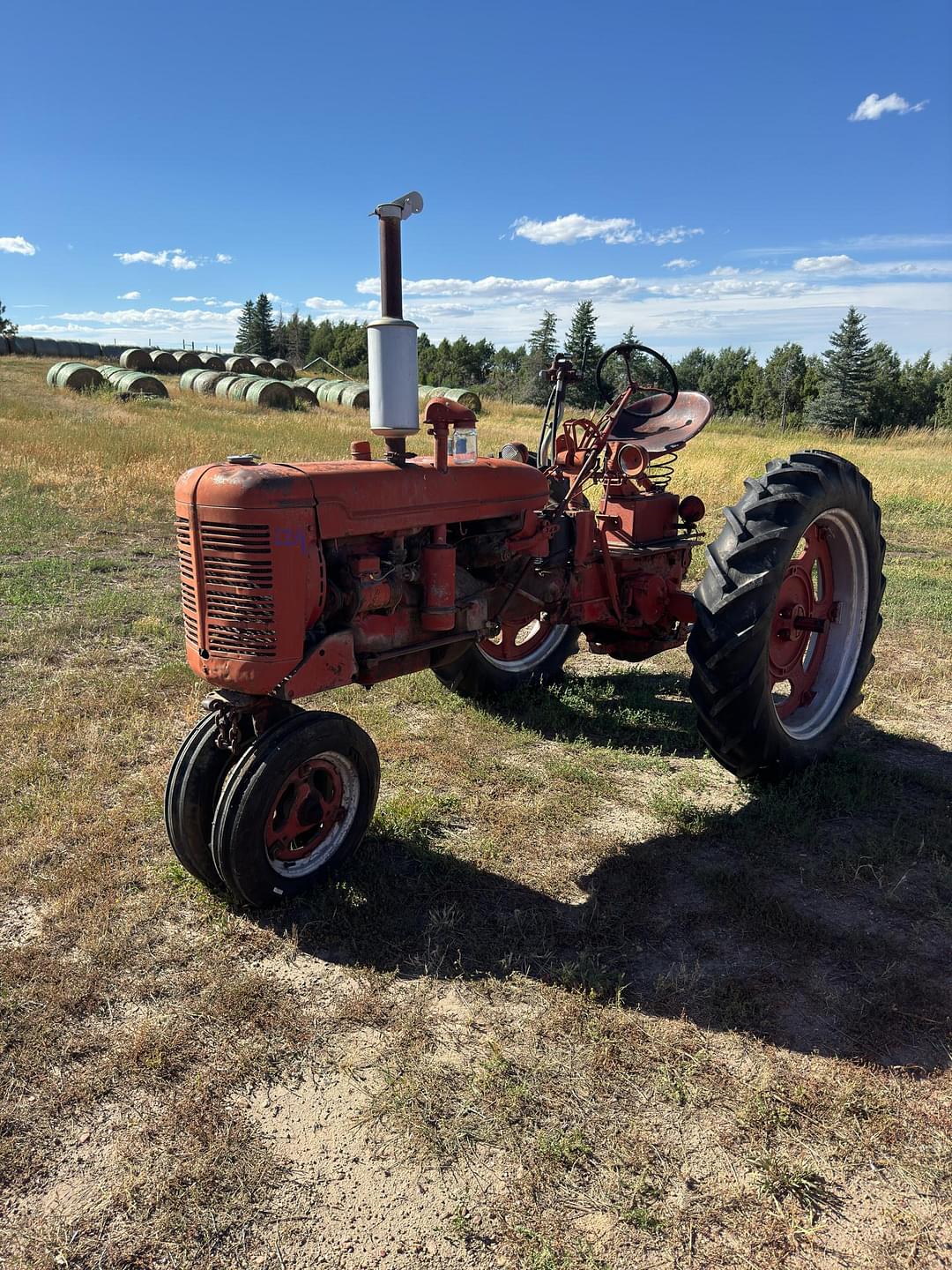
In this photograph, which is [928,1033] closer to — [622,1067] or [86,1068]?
[622,1067]

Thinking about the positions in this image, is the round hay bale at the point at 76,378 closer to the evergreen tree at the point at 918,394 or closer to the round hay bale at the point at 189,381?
the round hay bale at the point at 189,381

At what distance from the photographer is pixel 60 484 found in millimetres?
11656

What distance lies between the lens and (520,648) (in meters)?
5.49

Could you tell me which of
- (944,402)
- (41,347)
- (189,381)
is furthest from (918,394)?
(41,347)

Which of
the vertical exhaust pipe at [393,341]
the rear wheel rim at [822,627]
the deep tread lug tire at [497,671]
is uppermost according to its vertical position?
the vertical exhaust pipe at [393,341]

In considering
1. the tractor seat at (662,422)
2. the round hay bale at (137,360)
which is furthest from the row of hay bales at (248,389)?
the tractor seat at (662,422)

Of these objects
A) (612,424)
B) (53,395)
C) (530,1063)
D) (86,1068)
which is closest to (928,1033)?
(530,1063)

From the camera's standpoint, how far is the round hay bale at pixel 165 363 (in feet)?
125

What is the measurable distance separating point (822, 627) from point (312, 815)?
2.71 m

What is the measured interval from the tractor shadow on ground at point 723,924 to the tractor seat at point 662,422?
2167mm

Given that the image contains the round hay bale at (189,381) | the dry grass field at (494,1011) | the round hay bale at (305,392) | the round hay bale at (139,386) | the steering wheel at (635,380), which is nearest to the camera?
the dry grass field at (494,1011)

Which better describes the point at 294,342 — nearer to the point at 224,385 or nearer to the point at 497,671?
the point at 224,385

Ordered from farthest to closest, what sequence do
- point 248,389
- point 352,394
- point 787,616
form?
point 352,394
point 248,389
point 787,616

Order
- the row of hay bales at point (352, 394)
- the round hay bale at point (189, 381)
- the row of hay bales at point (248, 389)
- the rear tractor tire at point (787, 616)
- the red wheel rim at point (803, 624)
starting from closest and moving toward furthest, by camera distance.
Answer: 1. the rear tractor tire at point (787, 616)
2. the red wheel rim at point (803, 624)
3. the row of hay bales at point (248, 389)
4. the row of hay bales at point (352, 394)
5. the round hay bale at point (189, 381)
